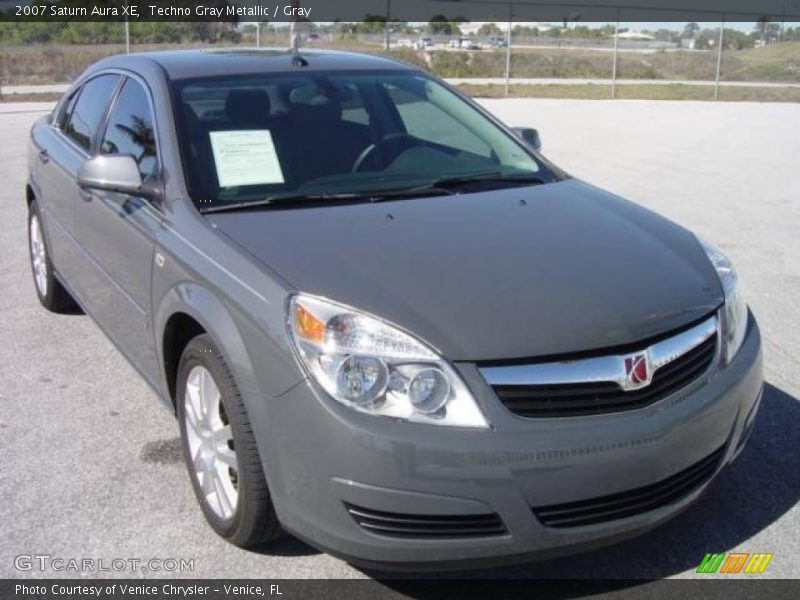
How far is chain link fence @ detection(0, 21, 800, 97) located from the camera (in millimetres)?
26531

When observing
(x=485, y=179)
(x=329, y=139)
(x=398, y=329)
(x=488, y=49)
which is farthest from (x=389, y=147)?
(x=488, y=49)

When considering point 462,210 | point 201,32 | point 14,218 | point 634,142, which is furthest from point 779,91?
point 462,210

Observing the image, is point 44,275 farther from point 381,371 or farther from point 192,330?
point 381,371

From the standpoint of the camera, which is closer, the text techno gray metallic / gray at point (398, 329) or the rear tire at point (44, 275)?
the text techno gray metallic / gray at point (398, 329)

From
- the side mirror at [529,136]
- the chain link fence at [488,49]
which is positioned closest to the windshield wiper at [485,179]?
the side mirror at [529,136]

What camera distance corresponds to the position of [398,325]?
2732 mm

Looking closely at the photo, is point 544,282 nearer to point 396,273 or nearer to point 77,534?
point 396,273

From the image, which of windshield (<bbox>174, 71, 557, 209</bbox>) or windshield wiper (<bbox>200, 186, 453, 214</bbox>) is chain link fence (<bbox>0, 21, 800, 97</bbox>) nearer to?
windshield (<bbox>174, 71, 557, 209</bbox>)

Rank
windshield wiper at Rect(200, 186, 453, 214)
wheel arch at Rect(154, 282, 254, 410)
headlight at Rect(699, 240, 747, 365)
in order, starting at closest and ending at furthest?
wheel arch at Rect(154, 282, 254, 410) → headlight at Rect(699, 240, 747, 365) → windshield wiper at Rect(200, 186, 453, 214)

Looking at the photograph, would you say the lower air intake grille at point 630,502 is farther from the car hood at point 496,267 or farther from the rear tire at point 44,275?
the rear tire at point 44,275

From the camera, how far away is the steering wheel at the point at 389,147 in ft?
13.1

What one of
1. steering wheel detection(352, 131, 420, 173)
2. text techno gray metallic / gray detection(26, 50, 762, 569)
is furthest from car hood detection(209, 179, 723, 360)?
steering wheel detection(352, 131, 420, 173)

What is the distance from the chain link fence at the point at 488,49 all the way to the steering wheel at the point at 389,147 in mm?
11922

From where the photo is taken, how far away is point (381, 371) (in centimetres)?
268
